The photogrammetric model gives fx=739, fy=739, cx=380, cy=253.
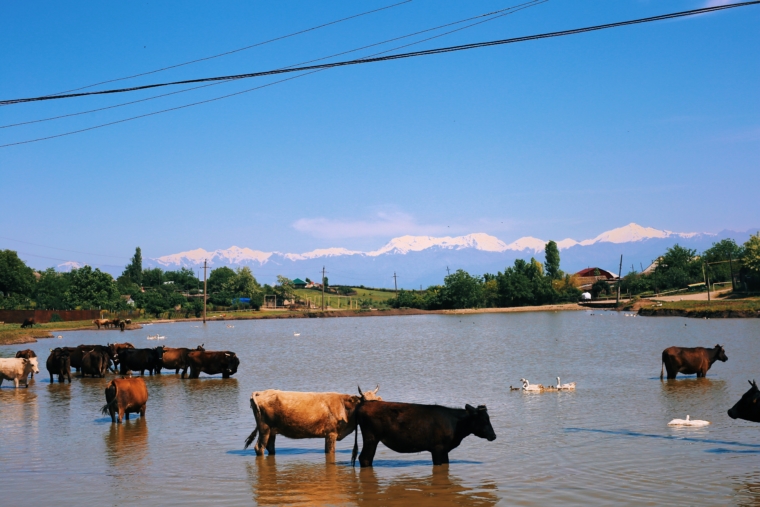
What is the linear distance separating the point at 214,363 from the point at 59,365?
6.41 metres

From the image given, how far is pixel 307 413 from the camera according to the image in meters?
14.6

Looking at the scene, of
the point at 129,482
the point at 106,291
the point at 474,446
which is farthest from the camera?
the point at 106,291

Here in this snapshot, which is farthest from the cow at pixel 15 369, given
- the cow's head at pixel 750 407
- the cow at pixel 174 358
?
the cow's head at pixel 750 407

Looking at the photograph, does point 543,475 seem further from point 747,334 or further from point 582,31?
point 747,334

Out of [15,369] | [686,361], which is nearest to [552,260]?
[686,361]

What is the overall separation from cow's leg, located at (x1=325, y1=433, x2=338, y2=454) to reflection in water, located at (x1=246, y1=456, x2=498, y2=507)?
50cm

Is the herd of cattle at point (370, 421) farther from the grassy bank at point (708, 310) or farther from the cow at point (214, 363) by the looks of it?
the grassy bank at point (708, 310)

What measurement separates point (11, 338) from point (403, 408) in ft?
180

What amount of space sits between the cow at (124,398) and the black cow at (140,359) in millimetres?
13686

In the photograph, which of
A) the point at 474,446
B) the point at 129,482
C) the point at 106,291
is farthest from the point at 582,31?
the point at 106,291

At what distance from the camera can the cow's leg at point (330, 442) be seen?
14.8 m

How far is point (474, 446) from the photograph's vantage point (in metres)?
16.5

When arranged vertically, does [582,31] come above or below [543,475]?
above

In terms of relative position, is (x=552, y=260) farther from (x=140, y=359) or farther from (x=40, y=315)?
(x=140, y=359)
